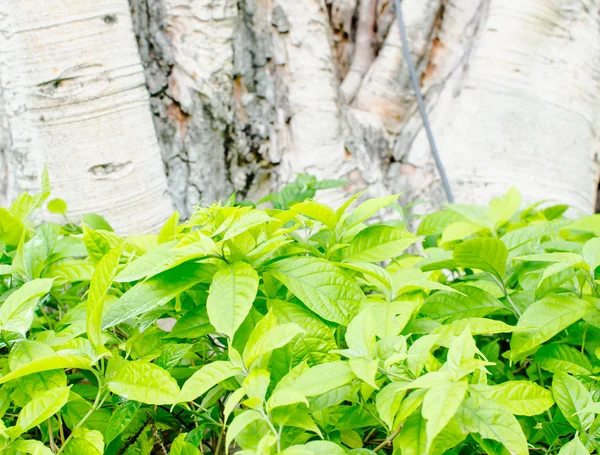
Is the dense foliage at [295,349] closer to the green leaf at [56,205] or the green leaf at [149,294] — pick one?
the green leaf at [149,294]

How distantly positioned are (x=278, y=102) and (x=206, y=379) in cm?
204

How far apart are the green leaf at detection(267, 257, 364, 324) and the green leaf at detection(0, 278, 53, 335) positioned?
15.3 inches

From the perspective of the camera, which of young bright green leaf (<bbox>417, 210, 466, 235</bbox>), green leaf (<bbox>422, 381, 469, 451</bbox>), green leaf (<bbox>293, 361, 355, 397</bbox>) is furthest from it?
young bright green leaf (<bbox>417, 210, 466, 235</bbox>)

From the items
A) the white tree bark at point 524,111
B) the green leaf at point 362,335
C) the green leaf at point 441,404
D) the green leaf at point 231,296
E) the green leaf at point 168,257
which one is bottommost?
the white tree bark at point 524,111

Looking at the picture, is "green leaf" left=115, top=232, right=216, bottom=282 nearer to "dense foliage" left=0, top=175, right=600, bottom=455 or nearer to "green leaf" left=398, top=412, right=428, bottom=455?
"dense foliage" left=0, top=175, right=600, bottom=455

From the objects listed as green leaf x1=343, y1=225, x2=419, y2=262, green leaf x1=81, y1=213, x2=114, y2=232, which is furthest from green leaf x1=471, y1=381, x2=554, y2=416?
green leaf x1=81, y1=213, x2=114, y2=232

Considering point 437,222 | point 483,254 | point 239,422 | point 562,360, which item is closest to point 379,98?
point 437,222

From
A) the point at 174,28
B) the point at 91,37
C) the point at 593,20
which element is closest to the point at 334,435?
the point at 91,37

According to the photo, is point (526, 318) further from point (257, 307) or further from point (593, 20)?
point (593, 20)

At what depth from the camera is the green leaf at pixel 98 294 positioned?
853 mm

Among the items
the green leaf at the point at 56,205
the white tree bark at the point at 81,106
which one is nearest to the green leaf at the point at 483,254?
the green leaf at the point at 56,205

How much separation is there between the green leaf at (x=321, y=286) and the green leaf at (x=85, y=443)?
1.21 feet

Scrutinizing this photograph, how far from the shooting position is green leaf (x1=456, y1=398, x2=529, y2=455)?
715 millimetres

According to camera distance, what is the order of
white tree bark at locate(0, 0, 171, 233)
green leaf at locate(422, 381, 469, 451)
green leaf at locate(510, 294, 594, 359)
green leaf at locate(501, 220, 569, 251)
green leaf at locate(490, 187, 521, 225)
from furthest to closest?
white tree bark at locate(0, 0, 171, 233), green leaf at locate(490, 187, 521, 225), green leaf at locate(501, 220, 569, 251), green leaf at locate(510, 294, 594, 359), green leaf at locate(422, 381, 469, 451)
